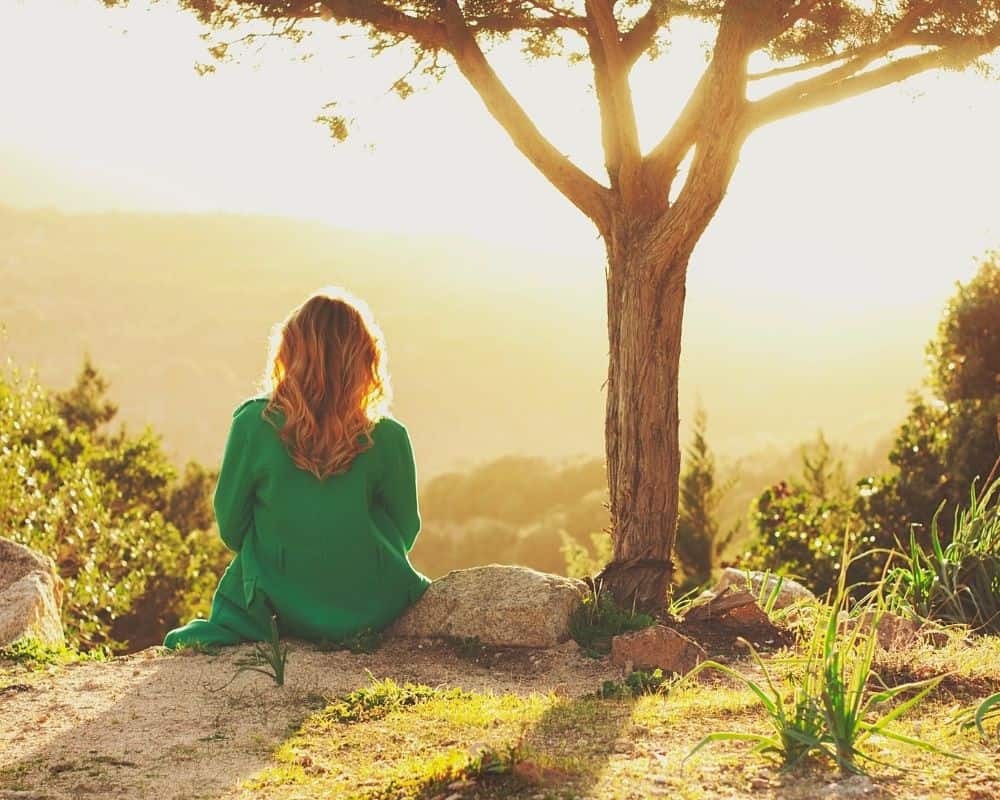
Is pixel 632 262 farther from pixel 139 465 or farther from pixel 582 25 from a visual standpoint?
pixel 139 465

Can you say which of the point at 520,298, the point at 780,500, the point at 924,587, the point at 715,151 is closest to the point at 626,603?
the point at 924,587

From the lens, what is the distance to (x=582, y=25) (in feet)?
24.2

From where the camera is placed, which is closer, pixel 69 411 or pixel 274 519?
pixel 274 519

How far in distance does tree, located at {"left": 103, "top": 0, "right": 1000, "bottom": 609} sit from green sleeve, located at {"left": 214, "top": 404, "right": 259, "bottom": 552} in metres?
2.06

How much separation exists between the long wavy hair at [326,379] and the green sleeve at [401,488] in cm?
17

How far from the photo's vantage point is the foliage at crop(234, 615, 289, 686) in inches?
182

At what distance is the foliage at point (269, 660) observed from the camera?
4.62m

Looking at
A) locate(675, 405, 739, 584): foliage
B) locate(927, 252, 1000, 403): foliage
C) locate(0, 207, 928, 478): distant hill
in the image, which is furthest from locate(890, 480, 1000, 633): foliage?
locate(0, 207, 928, 478): distant hill

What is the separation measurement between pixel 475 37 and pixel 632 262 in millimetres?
2125

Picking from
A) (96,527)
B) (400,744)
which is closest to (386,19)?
(400,744)

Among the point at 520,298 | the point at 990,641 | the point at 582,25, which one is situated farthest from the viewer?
the point at 520,298

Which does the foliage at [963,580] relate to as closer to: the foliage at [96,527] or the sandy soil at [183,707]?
the sandy soil at [183,707]

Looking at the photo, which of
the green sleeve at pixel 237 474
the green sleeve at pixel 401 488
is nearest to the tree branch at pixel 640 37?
the green sleeve at pixel 401 488

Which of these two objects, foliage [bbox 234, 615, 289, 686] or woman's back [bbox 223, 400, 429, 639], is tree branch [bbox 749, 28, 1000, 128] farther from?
foliage [bbox 234, 615, 289, 686]
